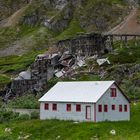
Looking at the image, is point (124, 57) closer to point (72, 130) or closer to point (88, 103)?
point (88, 103)

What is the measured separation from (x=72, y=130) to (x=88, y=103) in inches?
314

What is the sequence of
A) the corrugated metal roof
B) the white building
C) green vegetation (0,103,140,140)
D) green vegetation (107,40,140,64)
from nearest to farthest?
green vegetation (0,103,140,140), the white building, the corrugated metal roof, green vegetation (107,40,140,64)

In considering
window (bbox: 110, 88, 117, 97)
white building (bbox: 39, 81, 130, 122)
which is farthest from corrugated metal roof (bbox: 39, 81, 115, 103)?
window (bbox: 110, 88, 117, 97)

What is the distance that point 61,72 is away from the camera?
6855 inches

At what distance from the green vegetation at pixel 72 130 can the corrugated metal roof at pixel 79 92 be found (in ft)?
15.9

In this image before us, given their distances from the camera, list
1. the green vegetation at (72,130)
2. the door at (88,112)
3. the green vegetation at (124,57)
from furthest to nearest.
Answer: the green vegetation at (124,57)
the door at (88,112)
the green vegetation at (72,130)

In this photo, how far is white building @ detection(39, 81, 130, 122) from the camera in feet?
263

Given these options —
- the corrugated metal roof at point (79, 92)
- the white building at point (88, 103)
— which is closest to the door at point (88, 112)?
the white building at point (88, 103)

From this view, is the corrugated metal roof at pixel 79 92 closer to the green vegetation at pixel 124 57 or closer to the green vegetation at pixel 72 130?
the green vegetation at pixel 72 130

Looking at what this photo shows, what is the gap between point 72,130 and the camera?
72938 millimetres

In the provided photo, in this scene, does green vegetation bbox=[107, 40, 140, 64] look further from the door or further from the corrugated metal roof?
the door

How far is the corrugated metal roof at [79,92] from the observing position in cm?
8188

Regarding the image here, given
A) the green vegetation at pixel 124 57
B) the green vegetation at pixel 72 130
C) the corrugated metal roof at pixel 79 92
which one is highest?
the corrugated metal roof at pixel 79 92

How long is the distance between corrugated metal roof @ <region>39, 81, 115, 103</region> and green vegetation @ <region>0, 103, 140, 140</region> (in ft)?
15.9
